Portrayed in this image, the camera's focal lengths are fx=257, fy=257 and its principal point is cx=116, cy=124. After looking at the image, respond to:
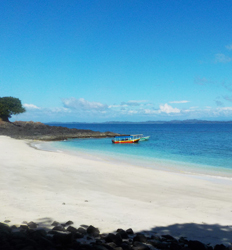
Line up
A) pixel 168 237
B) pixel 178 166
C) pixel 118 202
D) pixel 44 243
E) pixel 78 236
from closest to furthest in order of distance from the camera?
pixel 44 243
pixel 78 236
pixel 168 237
pixel 118 202
pixel 178 166

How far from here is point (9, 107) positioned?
268ft

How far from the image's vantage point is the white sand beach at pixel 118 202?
680 centimetres

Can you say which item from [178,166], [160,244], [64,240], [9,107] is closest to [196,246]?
[160,244]

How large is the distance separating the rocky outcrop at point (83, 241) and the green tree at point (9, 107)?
263 feet

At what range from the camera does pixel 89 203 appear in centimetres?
895

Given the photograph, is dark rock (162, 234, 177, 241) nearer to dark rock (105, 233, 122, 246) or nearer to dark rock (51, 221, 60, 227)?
dark rock (105, 233, 122, 246)

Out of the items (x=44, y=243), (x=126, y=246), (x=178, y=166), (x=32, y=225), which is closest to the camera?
(x=44, y=243)

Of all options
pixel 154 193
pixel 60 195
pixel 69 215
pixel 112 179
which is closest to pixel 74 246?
pixel 69 215

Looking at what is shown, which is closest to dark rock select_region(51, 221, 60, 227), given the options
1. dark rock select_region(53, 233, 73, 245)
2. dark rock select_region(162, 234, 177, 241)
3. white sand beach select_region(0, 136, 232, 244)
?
white sand beach select_region(0, 136, 232, 244)

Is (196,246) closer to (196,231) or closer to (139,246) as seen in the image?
(139,246)

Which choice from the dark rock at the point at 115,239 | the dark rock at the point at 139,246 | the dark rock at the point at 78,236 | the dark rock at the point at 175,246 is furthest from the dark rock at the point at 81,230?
the dark rock at the point at 175,246

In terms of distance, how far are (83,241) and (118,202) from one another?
4127mm

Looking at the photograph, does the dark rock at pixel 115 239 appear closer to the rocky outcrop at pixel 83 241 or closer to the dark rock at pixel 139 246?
the rocky outcrop at pixel 83 241

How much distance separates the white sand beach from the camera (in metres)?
6.80
